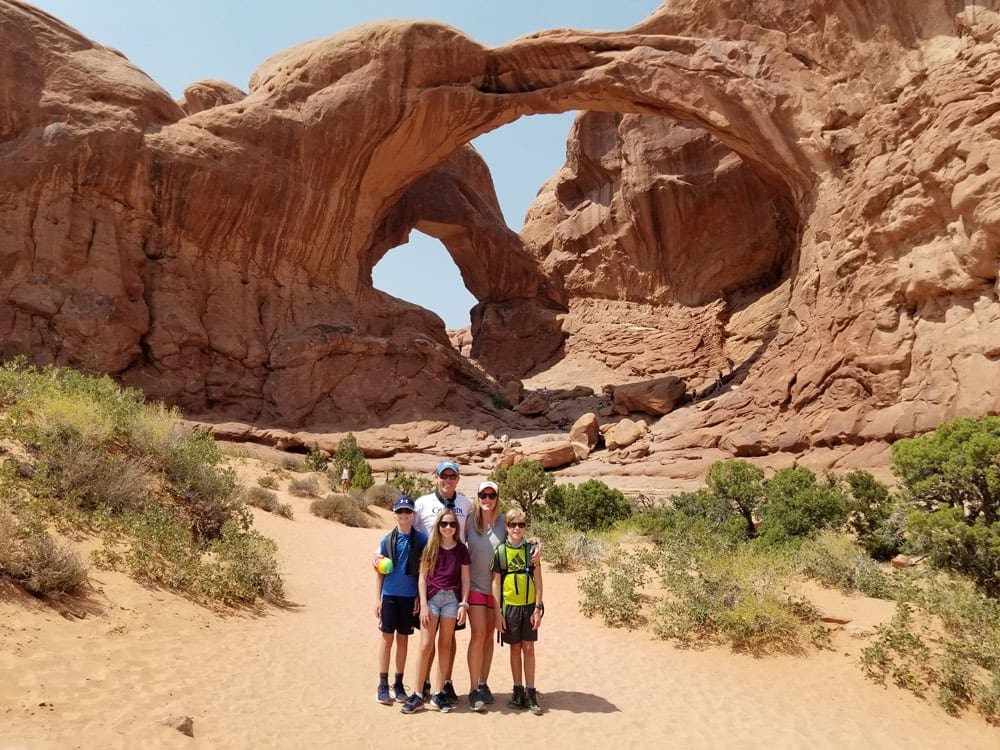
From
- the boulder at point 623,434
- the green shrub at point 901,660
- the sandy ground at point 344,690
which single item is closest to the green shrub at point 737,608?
the sandy ground at point 344,690

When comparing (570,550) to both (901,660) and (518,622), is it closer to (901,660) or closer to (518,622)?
(901,660)

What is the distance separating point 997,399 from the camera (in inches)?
559

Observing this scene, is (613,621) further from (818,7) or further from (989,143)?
(818,7)

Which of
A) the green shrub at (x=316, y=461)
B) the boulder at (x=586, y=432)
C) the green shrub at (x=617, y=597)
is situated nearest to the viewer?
the green shrub at (x=617, y=597)

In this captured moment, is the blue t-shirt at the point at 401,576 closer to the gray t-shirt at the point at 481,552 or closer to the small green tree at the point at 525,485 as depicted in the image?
the gray t-shirt at the point at 481,552

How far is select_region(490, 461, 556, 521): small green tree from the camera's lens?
53.0 feet

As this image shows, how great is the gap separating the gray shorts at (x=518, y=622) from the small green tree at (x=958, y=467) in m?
6.90

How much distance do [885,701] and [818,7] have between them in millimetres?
20054

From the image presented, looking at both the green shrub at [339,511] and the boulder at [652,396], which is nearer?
the green shrub at [339,511]

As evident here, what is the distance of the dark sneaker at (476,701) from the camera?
5305mm

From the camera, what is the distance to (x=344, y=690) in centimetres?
587

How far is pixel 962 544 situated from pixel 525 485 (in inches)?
359

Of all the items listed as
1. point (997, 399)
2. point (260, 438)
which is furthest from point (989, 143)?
point (260, 438)

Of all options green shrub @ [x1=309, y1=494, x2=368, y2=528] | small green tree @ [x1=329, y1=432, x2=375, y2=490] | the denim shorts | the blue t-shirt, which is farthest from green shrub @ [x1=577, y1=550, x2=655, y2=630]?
small green tree @ [x1=329, y1=432, x2=375, y2=490]
